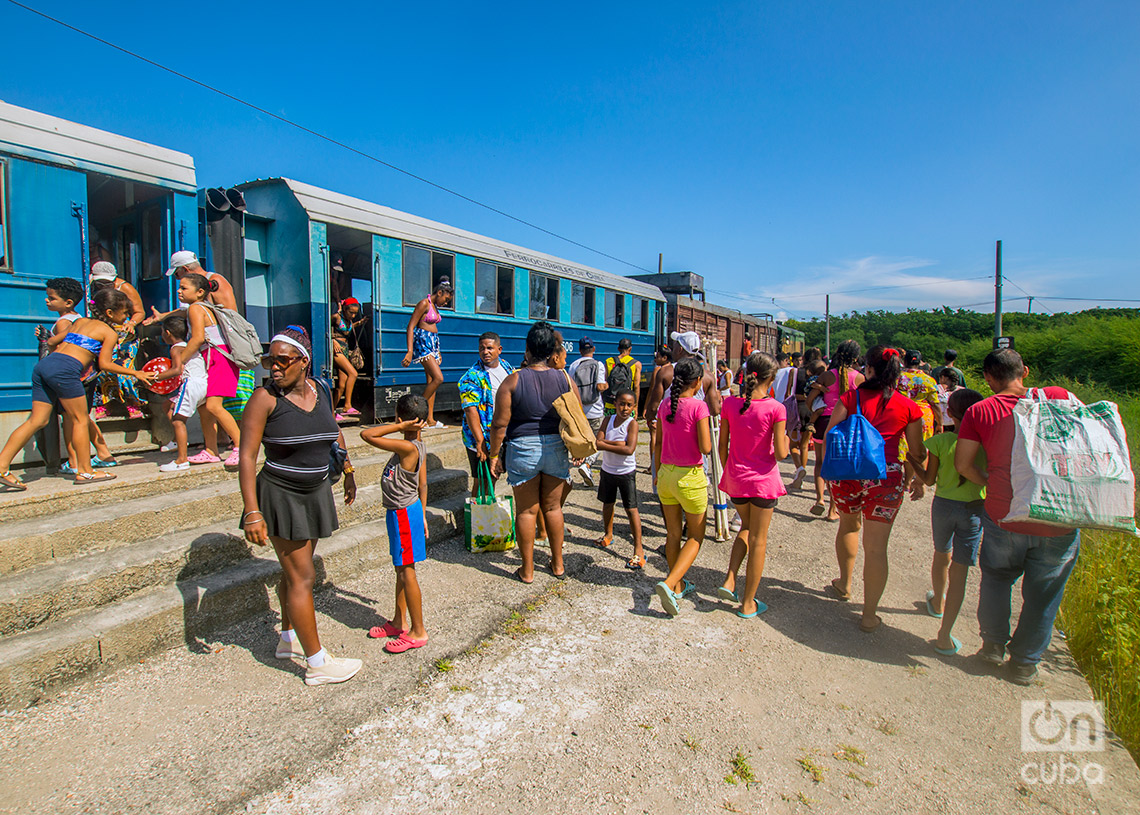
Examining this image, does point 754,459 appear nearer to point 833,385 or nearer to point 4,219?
point 833,385

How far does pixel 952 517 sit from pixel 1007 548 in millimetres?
503

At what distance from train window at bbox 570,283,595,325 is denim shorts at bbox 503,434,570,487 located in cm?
715

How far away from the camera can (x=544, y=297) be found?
10156 millimetres

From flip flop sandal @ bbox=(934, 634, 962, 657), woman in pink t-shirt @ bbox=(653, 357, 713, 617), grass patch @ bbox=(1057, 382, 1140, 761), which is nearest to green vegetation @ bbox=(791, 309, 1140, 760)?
grass patch @ bbox=(1057, 382, 1140, 761)

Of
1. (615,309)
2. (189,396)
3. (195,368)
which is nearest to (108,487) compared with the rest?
(189,396)

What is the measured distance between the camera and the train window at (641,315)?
13.8 meters

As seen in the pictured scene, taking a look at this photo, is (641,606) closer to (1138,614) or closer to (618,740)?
(618,740)

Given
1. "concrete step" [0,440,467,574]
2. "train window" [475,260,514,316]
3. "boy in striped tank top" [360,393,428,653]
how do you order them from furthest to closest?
"train window" [475,260,514,316]
"concrete step" [0,440,467,574]
"boy in striped tank top" [360,393,428,653]

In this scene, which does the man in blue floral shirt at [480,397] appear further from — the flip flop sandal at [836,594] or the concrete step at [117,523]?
the flip flop sandal at [836,594]

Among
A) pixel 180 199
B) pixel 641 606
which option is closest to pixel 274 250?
pixel 180 199

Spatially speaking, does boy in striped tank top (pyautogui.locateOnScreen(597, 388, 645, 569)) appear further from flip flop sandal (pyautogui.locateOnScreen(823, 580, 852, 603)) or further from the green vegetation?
the green vegetation

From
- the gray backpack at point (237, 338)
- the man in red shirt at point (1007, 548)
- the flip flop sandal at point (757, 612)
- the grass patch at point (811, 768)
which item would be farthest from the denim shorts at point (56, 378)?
the man in red shirt at point (1007, 548)

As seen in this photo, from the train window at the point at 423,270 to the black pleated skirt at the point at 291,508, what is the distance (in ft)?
16.6

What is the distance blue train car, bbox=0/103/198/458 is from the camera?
450cm
